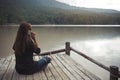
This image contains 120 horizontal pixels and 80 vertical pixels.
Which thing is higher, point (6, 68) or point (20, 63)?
point (20, 63)

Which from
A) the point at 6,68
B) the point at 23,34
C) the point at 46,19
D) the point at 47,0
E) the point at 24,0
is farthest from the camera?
the point at 47,0

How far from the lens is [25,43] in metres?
4.41

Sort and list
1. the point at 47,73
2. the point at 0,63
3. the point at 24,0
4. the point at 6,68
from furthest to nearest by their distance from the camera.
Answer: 1. the point at 24,0
2. the point at 0,63
3. the point at 6,68
4. the point at 47,73

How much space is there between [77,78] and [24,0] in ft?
496

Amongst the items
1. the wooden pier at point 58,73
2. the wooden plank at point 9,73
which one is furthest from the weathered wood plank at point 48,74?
the wooden plank at point 9,73

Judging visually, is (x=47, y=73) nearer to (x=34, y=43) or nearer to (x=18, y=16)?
(x=34, y=43)

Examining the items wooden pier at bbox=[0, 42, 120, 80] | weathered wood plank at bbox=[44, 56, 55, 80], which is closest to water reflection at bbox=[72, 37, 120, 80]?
wooden pier at bbox=[0, 42, 120, 80]

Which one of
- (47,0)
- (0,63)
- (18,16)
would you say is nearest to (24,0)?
(47,0)

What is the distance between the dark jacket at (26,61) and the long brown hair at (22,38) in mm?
118

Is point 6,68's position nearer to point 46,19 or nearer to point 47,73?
point 47,73

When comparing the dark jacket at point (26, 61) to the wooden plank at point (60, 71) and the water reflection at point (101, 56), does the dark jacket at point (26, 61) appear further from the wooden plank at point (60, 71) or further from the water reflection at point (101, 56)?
the water reflection at point (101, 56)

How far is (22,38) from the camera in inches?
171

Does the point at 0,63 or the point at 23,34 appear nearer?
the point at 23,34

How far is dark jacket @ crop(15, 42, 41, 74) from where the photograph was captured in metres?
4.53
